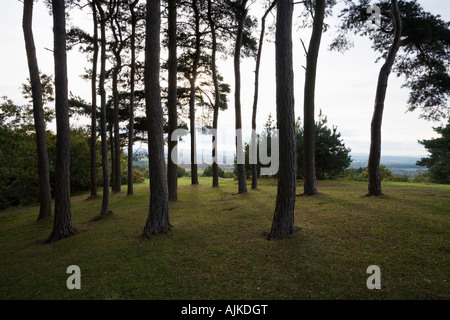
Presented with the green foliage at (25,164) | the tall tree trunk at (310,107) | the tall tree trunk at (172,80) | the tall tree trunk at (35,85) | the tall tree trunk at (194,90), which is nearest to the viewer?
the tall tree trunk at (35,85)

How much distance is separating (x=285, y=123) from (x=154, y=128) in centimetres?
322

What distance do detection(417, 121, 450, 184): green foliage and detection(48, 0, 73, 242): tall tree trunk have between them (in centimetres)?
2929

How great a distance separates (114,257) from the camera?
13.6 feet

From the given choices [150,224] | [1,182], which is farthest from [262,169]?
[1,182]

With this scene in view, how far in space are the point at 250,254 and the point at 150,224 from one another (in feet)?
8.97

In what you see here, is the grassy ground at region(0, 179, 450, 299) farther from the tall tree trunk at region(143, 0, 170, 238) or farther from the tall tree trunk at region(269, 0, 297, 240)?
the tall tree trunk at region(143, 0, 170, 238)

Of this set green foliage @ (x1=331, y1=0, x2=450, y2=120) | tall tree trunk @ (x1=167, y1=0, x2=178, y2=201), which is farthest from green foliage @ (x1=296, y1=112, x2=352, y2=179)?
tall tree trunk @ (x1=167, y1=0, x2=178, y2=201)

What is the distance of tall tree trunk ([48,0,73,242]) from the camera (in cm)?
584

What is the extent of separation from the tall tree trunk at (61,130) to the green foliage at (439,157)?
2929 centimetres

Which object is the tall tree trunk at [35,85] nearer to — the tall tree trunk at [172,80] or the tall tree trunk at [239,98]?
the tall tree trunk at [172,80]

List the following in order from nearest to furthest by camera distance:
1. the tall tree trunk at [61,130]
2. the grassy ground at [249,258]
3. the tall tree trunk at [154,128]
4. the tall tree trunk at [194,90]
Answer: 1. the grassy ground at [249,258]
2. the tall tree trunk at [154,128]
3. the tall tree trunk at [61,130]
4. the tall tree trunk at [194,90]

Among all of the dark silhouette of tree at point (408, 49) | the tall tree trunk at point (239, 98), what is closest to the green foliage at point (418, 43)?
the dark silhouette of tree at point (408, 49)

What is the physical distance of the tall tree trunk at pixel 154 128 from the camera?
17.1 ft

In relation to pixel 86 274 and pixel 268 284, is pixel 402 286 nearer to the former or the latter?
pixel 268 284
